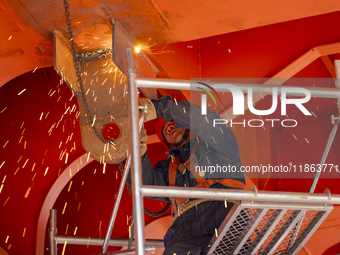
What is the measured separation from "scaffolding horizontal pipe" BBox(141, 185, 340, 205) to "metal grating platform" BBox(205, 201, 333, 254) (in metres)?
0.08

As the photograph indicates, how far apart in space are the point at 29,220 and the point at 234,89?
3.87m

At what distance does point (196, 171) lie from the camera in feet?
10.4

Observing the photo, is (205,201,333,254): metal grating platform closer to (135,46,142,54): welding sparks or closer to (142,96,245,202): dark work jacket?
(142,96,245,202): dark work jacket

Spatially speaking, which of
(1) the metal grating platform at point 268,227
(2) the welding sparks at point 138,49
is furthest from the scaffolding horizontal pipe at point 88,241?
(2) the welding sparks at point 138,49

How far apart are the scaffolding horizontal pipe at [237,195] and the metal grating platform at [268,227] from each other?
8 centimetres

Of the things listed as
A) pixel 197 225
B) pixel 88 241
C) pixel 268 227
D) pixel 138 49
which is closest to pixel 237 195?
pixel 268 227

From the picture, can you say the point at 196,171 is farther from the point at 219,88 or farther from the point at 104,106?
the point at 219,88

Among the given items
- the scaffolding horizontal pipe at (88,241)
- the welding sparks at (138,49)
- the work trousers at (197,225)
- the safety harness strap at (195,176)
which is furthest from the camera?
the scaffolding horizontal pipe at (88,241)

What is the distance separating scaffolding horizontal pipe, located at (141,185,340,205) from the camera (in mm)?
1778

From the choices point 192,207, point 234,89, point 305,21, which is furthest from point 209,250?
point 305,21

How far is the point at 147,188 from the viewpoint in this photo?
1806mm

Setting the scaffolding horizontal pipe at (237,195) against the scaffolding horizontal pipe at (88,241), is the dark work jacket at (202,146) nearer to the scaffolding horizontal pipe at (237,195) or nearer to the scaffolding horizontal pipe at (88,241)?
the scaffolding horizontal pipe at (88,241)

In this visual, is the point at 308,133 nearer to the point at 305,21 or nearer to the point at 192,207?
the point at 305,21

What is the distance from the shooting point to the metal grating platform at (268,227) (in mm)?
1973
